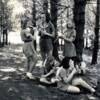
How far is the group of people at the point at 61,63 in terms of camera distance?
Answer: 1194 cm

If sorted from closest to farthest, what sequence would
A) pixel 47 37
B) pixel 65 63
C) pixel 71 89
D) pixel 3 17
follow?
1. pixel 71 89
2. pixel 65 63
3. pixel 47 37
4. pixel 3 17

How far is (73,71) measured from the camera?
40.2 feet

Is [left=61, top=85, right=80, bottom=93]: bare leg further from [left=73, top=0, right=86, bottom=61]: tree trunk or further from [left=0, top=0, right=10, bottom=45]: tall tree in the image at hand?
[left=0, top=0, right=10, bottom=45]: tall tree

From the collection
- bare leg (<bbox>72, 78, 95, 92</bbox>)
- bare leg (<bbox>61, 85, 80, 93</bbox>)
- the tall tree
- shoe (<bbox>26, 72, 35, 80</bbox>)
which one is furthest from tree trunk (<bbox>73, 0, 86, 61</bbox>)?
the tall tree

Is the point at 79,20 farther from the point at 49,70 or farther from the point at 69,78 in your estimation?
the point at 69,78

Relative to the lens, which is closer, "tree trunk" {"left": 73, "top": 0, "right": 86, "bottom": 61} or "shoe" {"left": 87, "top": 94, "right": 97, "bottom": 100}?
"shoe" {"left": 87, "top": 94, "right": 97, "bottom": 100}

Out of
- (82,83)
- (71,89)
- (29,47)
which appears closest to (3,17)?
(29,47)

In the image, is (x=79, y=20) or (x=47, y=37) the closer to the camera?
(x=47, y=37)

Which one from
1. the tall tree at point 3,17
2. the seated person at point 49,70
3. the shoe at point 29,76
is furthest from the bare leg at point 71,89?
the tall tree at point 3,17

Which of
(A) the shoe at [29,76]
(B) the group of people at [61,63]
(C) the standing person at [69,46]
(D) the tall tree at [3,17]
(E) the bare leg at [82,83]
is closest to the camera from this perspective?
(E) the bare leg at [82,83]

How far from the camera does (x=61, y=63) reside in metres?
12.8

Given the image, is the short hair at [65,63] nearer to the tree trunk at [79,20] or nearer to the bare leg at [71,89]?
the bare leg at [71,89]

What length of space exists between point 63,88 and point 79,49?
171 inches

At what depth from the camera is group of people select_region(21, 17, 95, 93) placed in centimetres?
1194
